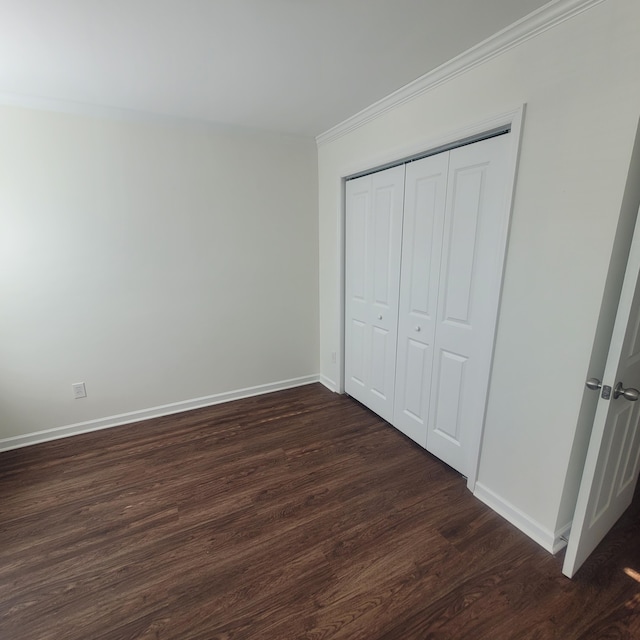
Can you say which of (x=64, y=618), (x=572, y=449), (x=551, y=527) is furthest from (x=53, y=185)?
(x=551, y=527)

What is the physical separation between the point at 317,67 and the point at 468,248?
1.30m

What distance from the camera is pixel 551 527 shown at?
1545 mm

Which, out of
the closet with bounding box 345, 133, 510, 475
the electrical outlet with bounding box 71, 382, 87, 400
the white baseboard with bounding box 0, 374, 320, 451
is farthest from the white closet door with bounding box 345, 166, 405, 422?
the electrical outlet with bounding box 71, 382, 87, 400

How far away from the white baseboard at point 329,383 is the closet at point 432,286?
1.61ft

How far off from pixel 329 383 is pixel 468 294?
6.13 ft

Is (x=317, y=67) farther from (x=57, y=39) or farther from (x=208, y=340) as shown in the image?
(x=208, y=340)

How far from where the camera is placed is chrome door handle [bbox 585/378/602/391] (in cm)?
130

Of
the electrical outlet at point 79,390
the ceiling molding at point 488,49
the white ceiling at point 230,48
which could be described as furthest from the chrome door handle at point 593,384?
the electrical outlet at point 79,390

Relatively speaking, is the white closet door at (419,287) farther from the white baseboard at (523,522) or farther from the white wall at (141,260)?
the white wall at (141,260)

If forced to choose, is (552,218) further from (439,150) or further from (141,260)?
(141,260)

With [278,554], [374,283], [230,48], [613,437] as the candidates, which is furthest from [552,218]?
[278,554]

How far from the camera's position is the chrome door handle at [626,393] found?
1211 millimetres

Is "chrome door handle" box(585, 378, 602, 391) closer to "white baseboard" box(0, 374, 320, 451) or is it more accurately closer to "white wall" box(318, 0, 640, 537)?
"white wall" box(318, 0, 640, 537)

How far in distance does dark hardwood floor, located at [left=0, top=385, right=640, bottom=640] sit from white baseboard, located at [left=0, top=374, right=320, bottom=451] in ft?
0.44
